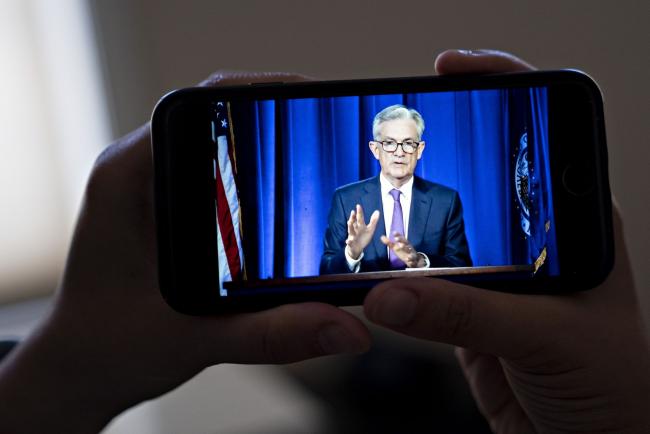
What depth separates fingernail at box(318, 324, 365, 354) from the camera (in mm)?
521

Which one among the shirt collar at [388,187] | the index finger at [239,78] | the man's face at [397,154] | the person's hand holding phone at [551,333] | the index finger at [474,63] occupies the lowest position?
the person's hand holding phone at [551,333]

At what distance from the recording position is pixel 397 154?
22.0 inches

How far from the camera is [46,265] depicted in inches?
49.9

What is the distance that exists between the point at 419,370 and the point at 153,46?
0.74m

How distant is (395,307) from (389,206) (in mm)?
99

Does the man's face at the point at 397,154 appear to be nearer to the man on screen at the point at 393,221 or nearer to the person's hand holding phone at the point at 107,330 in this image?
the man on screen at the point at 393,221

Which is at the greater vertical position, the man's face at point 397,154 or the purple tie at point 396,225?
the man's face at point 397,154

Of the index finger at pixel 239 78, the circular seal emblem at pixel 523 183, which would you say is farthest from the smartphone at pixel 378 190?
the index finger at pixel 239 78

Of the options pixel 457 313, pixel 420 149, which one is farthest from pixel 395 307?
pixel 420 149

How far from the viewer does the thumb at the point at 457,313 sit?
1.65 feet

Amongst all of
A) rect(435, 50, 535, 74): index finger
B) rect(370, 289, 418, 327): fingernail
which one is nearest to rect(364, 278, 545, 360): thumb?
rect(370, 289, 418, 327): fingernail

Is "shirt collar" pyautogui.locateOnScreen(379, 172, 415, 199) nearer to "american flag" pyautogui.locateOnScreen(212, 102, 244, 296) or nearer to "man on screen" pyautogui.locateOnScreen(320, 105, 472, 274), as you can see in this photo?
"man on screen" pyautogui.locateOnScreen(320, 105, 472, 274)

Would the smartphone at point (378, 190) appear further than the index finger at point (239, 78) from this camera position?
No

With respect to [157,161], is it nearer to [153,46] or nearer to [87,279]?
[87,279]
